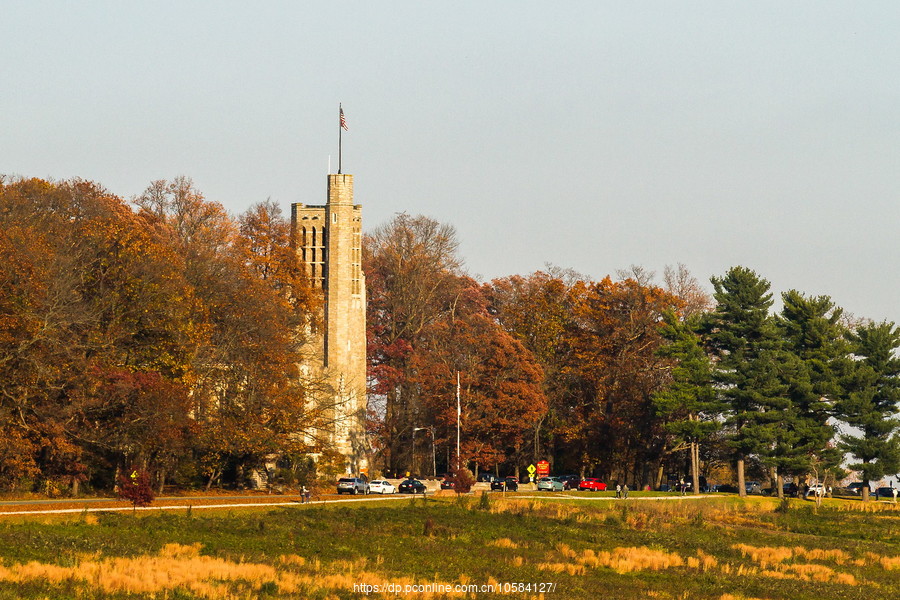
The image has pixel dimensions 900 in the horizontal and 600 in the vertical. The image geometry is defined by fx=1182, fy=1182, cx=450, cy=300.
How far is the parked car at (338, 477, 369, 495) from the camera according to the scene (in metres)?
74.1

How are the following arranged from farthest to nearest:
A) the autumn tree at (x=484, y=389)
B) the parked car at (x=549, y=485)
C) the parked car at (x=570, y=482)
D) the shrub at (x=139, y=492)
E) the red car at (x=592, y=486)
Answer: the red car at (x=592, y=486)
the parked car at (x=570, y=482)
the autumn tree at (x=484, y=389)
the parked car at (x=549, y=485)
the shrub at (x=139, y=492)

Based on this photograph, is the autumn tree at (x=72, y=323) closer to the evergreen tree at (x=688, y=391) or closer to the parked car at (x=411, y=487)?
the parked car at (x=411, y=487)

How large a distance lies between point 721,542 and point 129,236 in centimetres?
3418

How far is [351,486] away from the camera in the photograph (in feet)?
243

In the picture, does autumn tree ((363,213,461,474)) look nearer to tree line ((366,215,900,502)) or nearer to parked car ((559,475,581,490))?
tree line ((366,215,900,502))

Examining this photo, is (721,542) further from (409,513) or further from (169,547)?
(169,547)

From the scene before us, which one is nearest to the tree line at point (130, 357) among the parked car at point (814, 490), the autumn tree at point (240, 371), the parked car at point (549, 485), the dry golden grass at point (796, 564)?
the autumn tree at point (240, 371)

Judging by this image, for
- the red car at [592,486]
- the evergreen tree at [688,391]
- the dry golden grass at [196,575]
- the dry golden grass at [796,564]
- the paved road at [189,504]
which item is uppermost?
the evergreen tree at [688,391]

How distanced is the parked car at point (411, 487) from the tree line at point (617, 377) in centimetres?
956

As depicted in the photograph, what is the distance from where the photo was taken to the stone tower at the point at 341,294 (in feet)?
303

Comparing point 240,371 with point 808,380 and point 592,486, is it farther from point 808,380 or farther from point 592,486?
point 808,380

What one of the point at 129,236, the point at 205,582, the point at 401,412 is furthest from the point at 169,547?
the point at 401,412

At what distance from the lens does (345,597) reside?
98.2 feet

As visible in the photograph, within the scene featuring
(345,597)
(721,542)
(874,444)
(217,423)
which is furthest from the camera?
(874,444)
